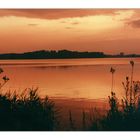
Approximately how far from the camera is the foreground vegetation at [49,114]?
15.2ft

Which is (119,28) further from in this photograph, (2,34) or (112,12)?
(2,34)

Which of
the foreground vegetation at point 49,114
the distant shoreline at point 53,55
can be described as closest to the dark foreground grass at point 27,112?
the foreground vegetation at point 49,114

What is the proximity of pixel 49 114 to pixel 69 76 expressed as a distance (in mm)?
244

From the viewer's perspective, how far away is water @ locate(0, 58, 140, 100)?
463 cm

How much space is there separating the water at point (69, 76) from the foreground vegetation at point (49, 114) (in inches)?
1.2

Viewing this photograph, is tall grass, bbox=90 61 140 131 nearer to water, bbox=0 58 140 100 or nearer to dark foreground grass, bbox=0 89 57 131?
water, bbox=0 58 140 100

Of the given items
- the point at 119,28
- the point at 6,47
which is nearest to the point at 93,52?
the point at 119,28

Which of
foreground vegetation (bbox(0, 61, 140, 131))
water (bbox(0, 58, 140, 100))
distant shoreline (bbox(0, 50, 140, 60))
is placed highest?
distant shoreline (bbox(0, 50, 140, 60))

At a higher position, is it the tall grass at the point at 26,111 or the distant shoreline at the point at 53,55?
the distant shoreline at the point at 53,55

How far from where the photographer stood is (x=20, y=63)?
463 centimetres

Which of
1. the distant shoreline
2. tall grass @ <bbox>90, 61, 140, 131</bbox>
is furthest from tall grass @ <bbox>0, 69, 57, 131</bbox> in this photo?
tall grass @ <bbox>90, 61, 140, 131</bbox>

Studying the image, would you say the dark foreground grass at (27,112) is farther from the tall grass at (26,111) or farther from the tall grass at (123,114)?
the tall grass at (123,114)

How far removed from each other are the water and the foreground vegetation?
30 millimetres

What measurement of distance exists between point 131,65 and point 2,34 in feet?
2.43
